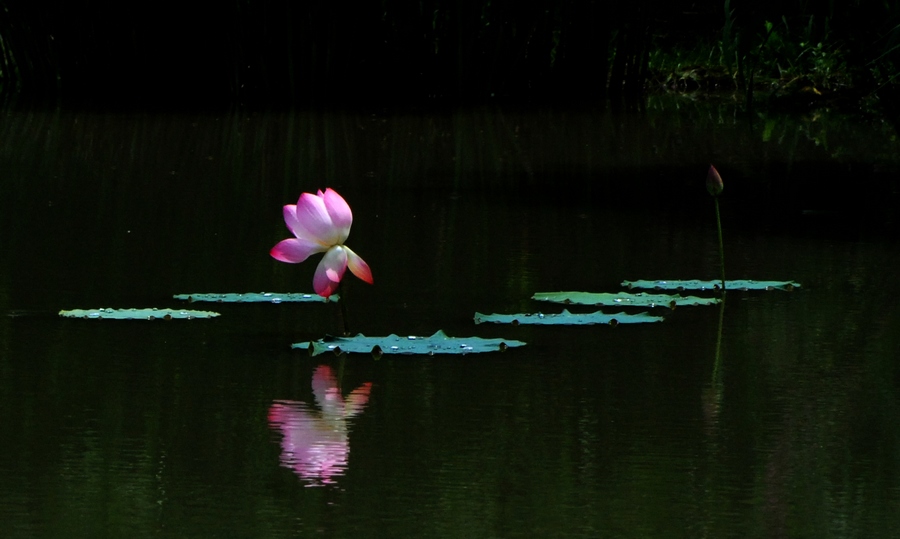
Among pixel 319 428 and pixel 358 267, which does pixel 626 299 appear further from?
pixel 319 428

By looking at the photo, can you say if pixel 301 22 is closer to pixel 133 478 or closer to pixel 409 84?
pixel 409 84

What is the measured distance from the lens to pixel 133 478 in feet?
7.95

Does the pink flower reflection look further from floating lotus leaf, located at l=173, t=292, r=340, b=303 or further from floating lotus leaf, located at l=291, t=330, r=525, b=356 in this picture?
floating lotus leaf, located at l=173, t=292, r=340, b=303

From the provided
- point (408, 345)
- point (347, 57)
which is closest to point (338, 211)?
point (408, 345)

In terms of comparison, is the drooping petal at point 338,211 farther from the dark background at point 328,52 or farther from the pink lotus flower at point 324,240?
the dark background at point 328,52

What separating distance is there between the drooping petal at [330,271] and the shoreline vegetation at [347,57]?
8.43 metres

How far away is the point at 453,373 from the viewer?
10.5ft

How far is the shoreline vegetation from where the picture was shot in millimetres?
12250

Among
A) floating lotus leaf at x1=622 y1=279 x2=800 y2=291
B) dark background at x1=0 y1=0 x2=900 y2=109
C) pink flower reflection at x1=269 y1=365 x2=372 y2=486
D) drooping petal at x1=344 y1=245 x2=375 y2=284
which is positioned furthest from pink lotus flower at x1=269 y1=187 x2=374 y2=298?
dark background at x1=0 y1=0 x2=900 y2=109

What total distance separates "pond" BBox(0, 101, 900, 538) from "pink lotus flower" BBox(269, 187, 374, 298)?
19 cm

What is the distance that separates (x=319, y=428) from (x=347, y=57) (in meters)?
9.95

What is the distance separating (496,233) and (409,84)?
7.47 meters

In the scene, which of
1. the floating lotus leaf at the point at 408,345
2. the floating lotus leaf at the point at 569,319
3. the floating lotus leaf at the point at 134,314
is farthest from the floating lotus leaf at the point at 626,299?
the floating lotus leaf at the point at 134,314

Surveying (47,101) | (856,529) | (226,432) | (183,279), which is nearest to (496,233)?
(183,279)
